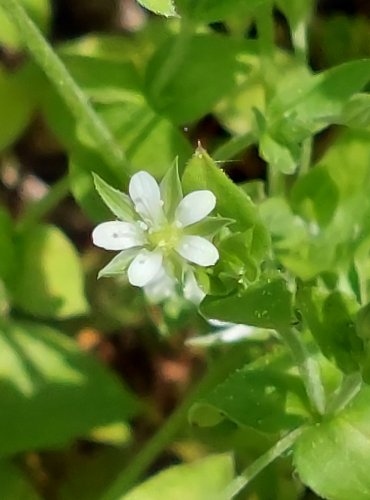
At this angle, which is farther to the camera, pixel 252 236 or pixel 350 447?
pixel 350 447

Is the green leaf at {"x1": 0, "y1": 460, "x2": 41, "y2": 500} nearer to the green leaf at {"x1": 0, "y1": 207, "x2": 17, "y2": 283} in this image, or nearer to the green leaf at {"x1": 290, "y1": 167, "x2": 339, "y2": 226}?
the green leaf at {"x1": 0, "y1": 207, "x2": 17, "y2": 283}

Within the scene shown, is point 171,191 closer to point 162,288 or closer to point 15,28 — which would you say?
point 162,288

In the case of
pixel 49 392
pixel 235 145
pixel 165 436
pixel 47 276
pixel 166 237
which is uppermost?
pixel 166 237

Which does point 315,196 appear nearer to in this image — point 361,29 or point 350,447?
point 350,447

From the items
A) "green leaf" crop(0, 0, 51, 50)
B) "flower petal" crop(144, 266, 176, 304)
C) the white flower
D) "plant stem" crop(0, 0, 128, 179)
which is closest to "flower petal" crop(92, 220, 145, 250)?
the white flower

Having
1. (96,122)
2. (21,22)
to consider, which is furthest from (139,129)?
(21,22)

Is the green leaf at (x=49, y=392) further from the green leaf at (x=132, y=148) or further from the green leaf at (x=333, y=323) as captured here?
the green leaf at (x=333, y=323)

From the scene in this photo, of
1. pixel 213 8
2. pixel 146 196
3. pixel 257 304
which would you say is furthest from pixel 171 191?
pixel 213 8
